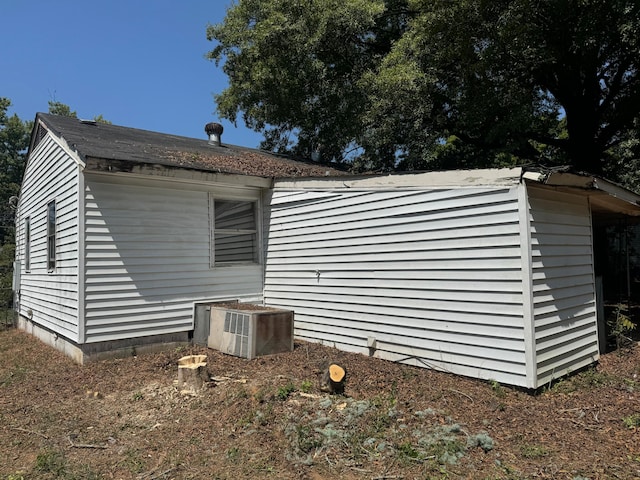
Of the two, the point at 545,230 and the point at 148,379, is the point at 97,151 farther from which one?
the point at 545,230

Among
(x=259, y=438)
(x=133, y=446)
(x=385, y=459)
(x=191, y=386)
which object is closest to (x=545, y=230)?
(x=385, y=459)

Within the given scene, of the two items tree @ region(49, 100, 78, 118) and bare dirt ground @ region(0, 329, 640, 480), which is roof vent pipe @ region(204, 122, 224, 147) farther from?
tree @ region(49, 100, 78, 118)

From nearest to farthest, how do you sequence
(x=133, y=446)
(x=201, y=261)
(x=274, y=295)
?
(x=133, y=446), (x=201, y=261), (x=274, y=295)

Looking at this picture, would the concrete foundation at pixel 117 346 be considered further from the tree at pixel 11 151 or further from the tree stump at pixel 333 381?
the tree at pixel 11 151

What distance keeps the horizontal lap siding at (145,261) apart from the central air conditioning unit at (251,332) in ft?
2.92

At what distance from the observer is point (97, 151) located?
6758 millimetres

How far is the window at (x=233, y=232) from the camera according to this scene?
820 cm

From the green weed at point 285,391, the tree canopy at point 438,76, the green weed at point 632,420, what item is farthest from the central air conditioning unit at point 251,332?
the tree canopy at point 438,76

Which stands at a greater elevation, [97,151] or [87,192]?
[97,151]

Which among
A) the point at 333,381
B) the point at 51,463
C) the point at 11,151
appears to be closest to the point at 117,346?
the point at 51,463

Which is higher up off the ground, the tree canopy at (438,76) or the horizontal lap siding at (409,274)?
the tree canopy at (438,76)

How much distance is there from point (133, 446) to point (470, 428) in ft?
10.2

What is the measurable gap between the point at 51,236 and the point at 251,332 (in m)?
4.62

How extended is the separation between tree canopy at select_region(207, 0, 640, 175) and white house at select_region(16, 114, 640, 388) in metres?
4.21
